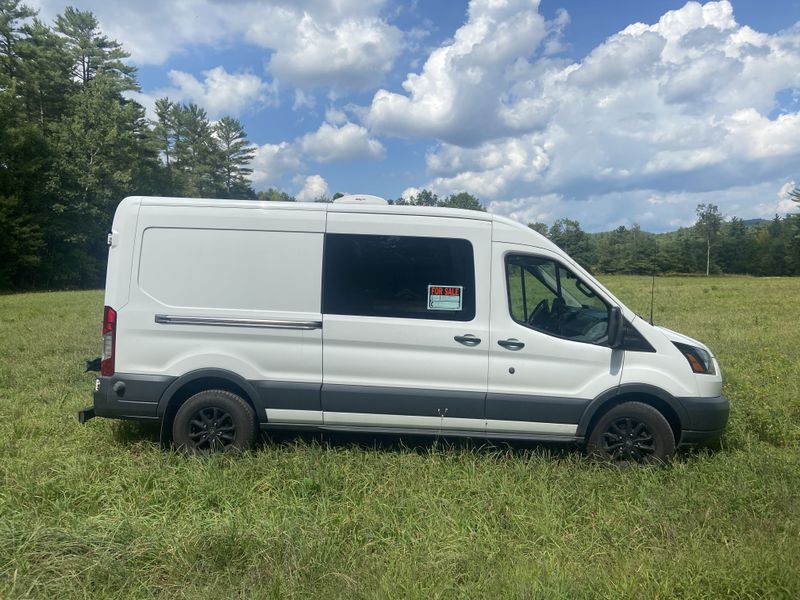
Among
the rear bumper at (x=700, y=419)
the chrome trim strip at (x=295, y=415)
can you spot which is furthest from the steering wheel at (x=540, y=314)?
the chrome trim strip at (x=295, y=415)

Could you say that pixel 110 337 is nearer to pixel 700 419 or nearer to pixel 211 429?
pixel 211 429

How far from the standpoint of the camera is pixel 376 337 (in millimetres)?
4812

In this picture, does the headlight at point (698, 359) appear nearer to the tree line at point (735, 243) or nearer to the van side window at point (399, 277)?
the van side window at point (399, 277)

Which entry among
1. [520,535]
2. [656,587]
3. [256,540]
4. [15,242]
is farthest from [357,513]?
[15,242]

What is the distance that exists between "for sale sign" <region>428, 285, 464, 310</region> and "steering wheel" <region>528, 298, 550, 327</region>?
A: 66 centimetres

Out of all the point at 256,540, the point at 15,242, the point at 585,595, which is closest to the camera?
the point at 585,595

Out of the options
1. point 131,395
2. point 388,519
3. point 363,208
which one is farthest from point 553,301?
point 131,395

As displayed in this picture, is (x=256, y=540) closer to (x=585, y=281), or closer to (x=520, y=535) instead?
(x=520, y=535)

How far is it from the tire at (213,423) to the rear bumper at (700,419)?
377 cm

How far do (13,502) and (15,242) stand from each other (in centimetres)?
3771

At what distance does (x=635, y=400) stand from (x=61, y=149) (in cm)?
4389

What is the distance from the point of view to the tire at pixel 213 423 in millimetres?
4922

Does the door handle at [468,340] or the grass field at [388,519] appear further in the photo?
the door handle at [468,340]

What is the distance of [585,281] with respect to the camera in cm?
490
